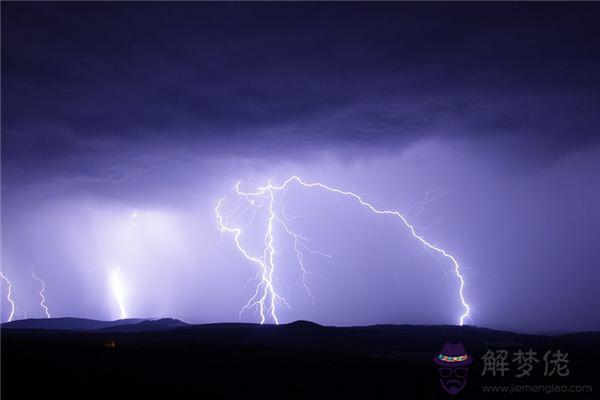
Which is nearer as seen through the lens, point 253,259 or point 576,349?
point 576,349

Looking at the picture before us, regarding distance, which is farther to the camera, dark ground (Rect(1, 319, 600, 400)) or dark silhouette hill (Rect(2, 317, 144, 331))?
dark silhouette hill (Rect(2, 317, 144, 331))

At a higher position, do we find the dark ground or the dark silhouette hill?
the dark ground

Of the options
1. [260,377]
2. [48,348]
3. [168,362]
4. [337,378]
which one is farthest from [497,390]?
[48,348]

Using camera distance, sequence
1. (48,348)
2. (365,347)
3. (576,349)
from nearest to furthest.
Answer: (48,348), (576,349), (365,347)

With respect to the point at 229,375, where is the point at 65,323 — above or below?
below

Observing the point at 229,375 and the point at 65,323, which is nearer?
the point at 229,375

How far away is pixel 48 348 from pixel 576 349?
2142cm

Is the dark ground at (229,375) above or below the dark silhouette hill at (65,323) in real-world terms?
above

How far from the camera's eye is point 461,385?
12.4 m

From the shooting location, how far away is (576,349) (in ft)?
69.4

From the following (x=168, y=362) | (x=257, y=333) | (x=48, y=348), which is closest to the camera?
(x=168, y=362)

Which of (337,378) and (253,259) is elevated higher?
(253,259)

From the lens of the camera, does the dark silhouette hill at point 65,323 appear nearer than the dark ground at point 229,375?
No

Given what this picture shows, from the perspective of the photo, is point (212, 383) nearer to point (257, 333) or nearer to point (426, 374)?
point (426, 374)
